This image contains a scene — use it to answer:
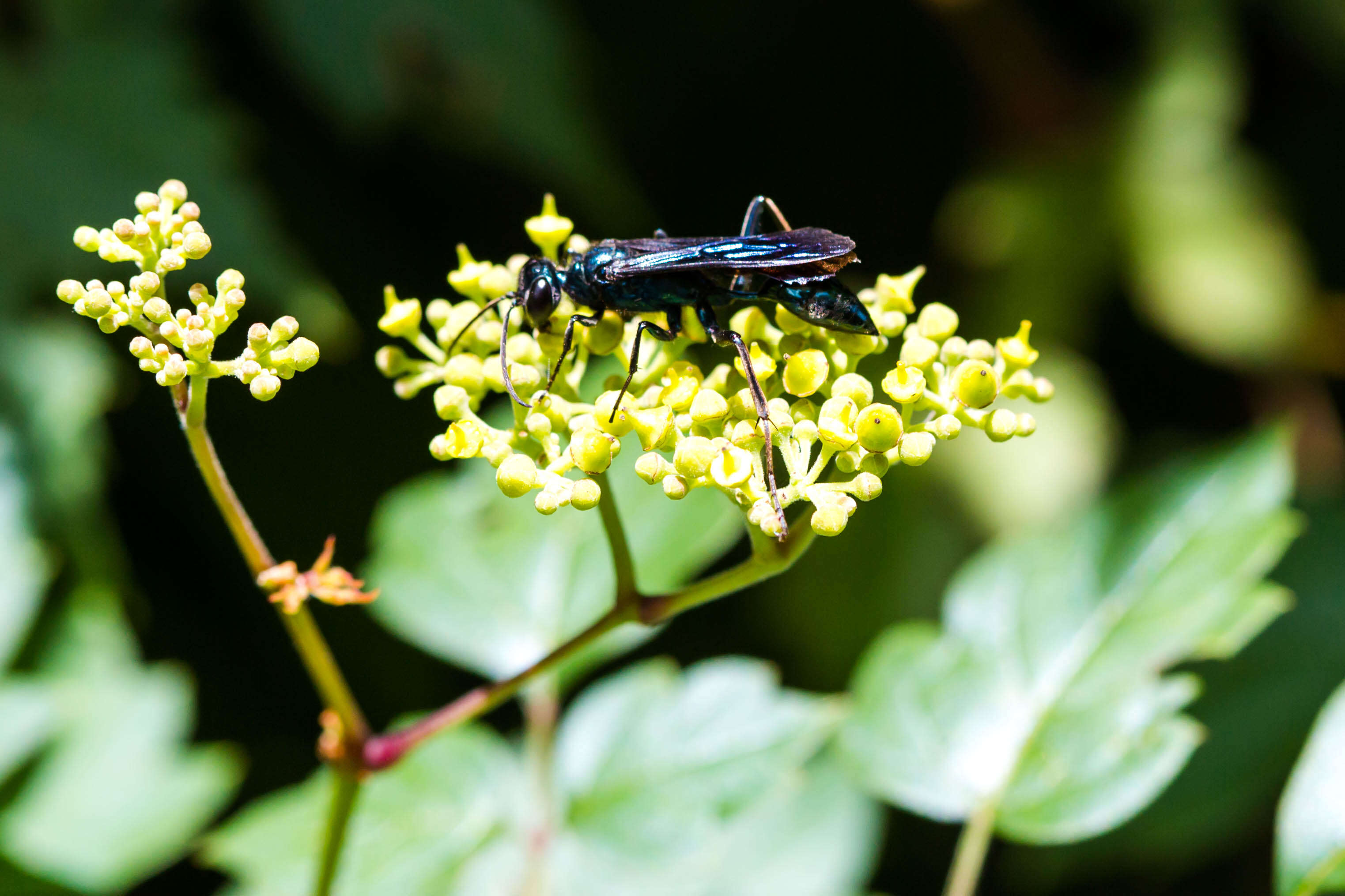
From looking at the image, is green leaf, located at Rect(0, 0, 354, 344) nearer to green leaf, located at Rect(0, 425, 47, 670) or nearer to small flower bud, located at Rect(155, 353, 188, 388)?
green leaf, located at Rect(0, 425, 47, 670)

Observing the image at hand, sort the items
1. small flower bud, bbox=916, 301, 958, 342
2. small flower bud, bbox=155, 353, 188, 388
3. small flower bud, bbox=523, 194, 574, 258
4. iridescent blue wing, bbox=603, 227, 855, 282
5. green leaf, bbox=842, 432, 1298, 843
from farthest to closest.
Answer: green leaf, bbox=842, 432, 1298, 843 → iridescent blue wing, bbox=603, 227, 855, 282 → small flower bud, bbox=523, 194, 574, 258 → small flower bud, bbox=916, 301, 958, 342 → small flower bud, bbox=155, 353, 188, 388

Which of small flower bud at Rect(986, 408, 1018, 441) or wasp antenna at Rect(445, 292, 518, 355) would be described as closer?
small flower bud at Rect(986, 408, 1018, 441)

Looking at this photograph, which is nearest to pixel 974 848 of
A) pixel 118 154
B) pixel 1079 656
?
pixel 1079 656

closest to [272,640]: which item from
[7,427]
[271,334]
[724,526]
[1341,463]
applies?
[7,427]

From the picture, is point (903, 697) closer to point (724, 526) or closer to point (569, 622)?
point (724, 526)

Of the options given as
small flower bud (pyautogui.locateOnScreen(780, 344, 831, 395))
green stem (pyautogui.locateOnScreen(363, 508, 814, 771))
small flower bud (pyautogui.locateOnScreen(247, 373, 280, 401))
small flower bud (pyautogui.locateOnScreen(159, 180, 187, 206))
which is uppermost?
small flower bud (pyautogui.locateOnScreen(159, 180, 187, 206))

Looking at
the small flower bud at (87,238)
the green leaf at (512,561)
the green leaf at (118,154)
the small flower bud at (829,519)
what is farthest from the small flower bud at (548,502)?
the green leaf at (118,154)

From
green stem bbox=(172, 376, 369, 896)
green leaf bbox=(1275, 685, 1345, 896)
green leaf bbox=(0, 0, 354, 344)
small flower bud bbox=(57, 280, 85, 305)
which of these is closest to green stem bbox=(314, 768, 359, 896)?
green stem bbox=(172, 376, 369, 896)
